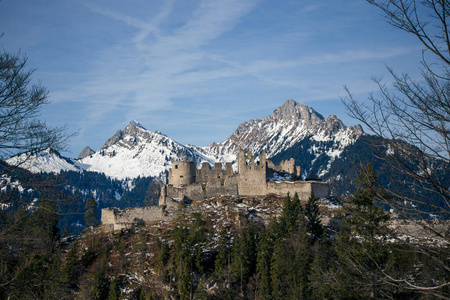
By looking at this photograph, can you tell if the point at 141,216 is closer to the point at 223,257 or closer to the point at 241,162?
the point at 223,257

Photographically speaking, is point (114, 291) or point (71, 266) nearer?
point (114, 291)

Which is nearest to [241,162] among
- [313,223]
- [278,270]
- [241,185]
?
[241,185]

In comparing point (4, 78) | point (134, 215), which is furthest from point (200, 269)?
point (4, 78)

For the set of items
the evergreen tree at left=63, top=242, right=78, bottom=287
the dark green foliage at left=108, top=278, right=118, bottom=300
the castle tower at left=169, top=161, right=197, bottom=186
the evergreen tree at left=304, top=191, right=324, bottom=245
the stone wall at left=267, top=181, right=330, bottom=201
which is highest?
the castle tower at left=169, top=161, right=197, bottom=186

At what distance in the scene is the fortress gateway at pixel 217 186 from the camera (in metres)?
56.4

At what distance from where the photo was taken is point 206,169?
2539 inches

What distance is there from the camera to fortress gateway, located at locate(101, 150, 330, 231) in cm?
5641

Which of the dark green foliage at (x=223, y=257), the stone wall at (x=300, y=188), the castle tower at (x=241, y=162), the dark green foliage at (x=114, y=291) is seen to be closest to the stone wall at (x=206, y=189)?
the castle tower at (x=241, y=162)

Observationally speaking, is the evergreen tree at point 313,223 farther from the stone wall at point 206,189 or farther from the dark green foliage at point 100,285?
the dark green foliage at point 100,285

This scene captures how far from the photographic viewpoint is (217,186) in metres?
60.6

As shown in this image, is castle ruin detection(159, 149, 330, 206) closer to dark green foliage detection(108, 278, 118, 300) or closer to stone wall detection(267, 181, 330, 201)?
stone wall detection(267, 181, 330, 201)

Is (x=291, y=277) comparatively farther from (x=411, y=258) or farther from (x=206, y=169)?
(x=206, y=169)

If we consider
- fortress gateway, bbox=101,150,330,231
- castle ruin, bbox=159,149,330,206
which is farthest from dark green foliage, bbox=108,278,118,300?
castle ruin, bbox=159,149,330,206

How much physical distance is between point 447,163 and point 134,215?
2003 inches
